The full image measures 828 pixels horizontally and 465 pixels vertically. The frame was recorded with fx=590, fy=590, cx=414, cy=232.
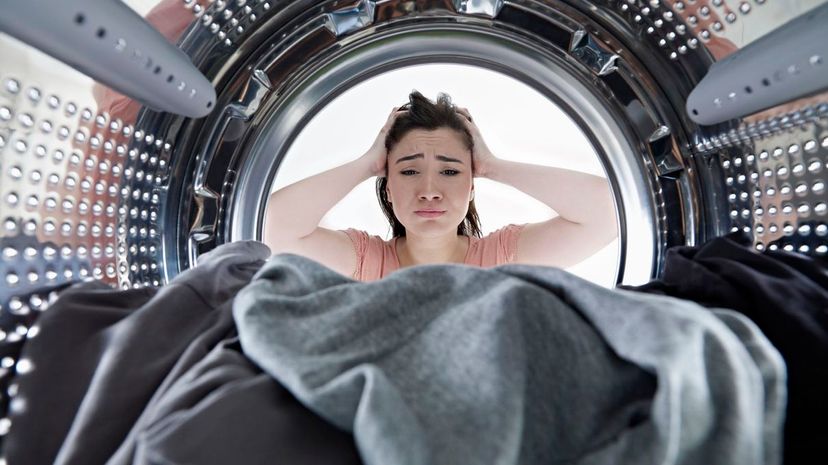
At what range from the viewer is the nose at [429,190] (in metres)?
1.29

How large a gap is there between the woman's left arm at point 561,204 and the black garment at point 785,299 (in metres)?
0.71

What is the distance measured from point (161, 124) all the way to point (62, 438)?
49 cm

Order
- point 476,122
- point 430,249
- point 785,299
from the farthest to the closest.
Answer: point 476,122 < point 430,249 < point 785,299

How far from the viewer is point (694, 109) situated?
0.72 m

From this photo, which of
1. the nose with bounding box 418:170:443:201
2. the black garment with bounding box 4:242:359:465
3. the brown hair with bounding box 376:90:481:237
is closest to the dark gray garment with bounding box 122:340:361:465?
the black garment with bounding box 4:242:359:465

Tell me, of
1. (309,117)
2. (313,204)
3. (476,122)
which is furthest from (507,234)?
(309,117)

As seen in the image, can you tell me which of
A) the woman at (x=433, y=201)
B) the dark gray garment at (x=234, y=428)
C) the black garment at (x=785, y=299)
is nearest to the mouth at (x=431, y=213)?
the woman at (x=433, y=201)

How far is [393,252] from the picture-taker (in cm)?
161

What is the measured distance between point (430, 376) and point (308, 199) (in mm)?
1073

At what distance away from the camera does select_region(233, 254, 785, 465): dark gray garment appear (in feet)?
1.09

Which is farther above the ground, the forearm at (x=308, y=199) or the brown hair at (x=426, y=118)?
the brown hair at (x=426, y=118)

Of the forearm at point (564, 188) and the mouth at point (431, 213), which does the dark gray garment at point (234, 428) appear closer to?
the mouth at point (431, 213)

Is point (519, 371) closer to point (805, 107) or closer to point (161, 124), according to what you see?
point (805, 107)

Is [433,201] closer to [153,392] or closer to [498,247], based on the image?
[498,247]
